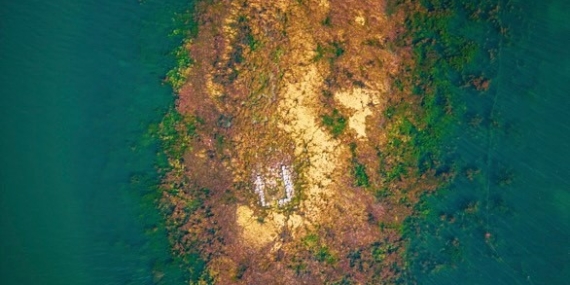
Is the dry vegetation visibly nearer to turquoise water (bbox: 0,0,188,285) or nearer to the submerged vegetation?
the submerged vegetation

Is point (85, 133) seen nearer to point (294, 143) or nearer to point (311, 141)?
point (294, 143)

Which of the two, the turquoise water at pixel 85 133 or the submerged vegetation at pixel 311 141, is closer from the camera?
the submerged vegetation at pixel 311 141

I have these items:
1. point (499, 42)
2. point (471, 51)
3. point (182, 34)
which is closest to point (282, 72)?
point (182, 34)

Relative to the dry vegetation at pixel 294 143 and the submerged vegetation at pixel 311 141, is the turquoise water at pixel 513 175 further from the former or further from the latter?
the dry vegetation at pixel 294 143

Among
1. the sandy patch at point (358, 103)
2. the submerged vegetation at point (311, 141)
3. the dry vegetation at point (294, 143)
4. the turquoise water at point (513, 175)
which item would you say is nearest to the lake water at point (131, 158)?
the turquoise water at point (513, 175)

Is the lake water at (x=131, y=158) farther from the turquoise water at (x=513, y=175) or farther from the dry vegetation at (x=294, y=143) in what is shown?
the dry vegetation at (x=294, y=143)

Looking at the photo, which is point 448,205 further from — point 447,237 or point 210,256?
point 210,256

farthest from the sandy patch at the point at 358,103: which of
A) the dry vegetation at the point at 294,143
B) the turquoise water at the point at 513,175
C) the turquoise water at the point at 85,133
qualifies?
the turquoise water at the point at 85,133
